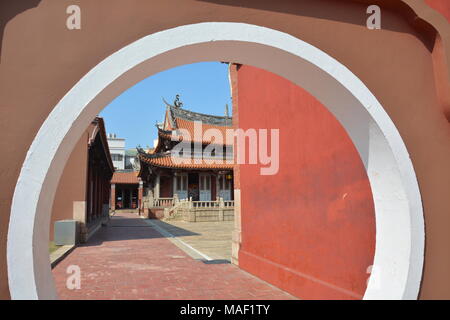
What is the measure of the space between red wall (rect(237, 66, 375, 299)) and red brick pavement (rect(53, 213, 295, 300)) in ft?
1.50

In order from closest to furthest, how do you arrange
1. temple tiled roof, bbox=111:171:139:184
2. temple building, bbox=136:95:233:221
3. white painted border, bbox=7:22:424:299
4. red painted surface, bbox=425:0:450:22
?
white painted border, bbox=7:22:424:299, red painted surface, bbox=425:0:450:22, temple building, bbox=136:95:233:221, temple tiled roof, bbox=111:171:139:184

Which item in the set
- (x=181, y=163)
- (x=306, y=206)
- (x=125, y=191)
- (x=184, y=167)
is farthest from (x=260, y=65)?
(x=125, y=191)

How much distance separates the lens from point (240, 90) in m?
7.13

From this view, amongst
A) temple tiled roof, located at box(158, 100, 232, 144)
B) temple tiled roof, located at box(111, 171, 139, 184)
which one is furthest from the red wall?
temple tiled roof, located at box(111, 171, 139, 184)

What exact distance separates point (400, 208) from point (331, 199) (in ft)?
4.11

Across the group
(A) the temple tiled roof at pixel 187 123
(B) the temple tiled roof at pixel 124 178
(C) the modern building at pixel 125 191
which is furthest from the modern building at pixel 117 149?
(A) the temple tiled roof at pixel 187 123

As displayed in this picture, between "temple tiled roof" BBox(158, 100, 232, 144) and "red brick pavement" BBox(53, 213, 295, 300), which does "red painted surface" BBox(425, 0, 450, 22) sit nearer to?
"red brick pavement" BBox(53, 213, 295, 300)

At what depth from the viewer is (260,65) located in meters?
2.80

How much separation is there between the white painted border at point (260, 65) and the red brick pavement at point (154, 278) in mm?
2349

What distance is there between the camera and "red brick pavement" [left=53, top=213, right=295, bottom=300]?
4883 mm

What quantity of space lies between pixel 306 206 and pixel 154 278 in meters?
3.13
